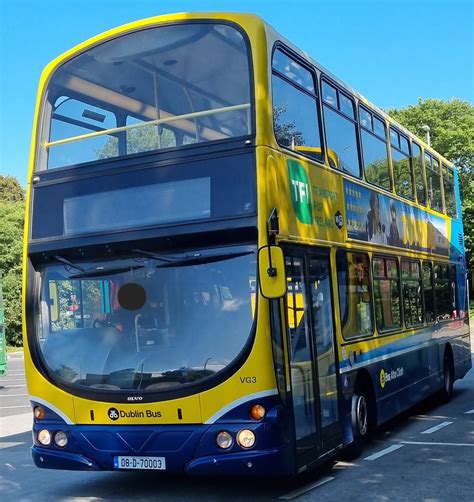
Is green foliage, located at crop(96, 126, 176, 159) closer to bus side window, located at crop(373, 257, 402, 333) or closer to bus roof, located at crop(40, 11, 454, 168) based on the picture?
bus roof, located at crop(40, 11, 454, 168)

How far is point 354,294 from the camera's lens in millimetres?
8586

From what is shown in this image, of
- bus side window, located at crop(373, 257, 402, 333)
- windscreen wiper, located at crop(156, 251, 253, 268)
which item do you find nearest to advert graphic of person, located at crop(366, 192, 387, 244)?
bus side window, located at crop(373, 257, 402, 333)

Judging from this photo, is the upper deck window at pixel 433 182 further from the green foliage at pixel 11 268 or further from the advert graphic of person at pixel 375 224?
the green foliage at pixel 11 268

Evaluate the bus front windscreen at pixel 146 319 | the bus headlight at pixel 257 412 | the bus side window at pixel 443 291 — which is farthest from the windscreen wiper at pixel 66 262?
the bus side window at pixel 443 291

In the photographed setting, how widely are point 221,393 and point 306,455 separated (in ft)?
3.65

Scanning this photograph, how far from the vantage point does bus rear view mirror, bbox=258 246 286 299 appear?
6012 millimetres

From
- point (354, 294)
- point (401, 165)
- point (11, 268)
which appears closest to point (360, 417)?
point (354, 294)

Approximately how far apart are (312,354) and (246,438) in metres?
1.34

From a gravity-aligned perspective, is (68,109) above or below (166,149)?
above

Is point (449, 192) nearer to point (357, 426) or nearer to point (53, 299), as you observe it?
point (357, 426)

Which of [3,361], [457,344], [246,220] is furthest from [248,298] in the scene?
[3,361]

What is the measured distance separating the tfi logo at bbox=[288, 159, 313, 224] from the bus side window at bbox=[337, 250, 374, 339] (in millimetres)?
→ 1025

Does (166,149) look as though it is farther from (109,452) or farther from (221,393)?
(109,452)

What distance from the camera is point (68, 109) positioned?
7.71 m
